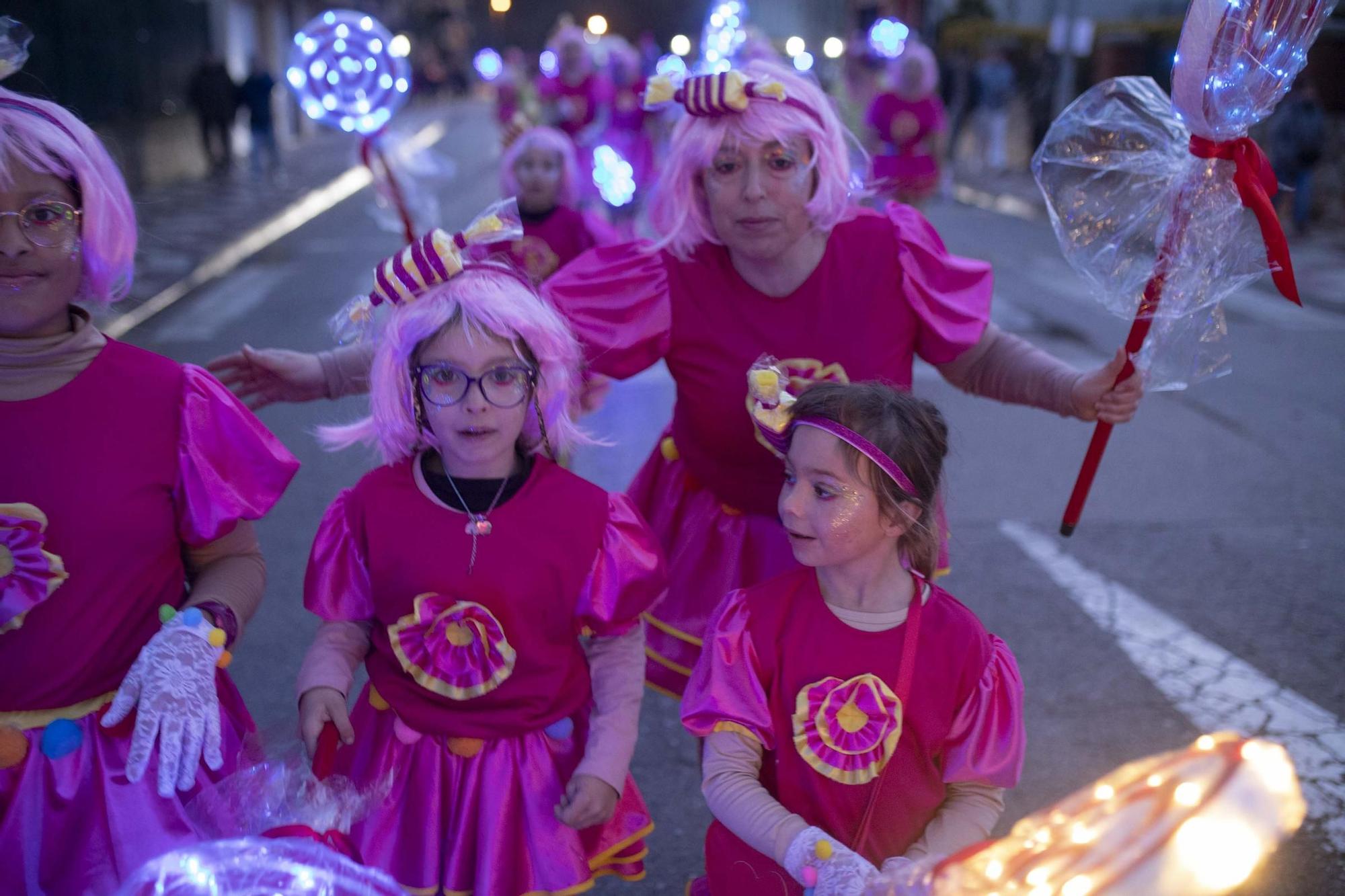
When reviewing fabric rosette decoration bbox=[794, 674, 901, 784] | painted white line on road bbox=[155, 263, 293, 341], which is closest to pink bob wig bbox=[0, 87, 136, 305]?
fabric rosette decoration bbox=[794, 674, 901, 784]

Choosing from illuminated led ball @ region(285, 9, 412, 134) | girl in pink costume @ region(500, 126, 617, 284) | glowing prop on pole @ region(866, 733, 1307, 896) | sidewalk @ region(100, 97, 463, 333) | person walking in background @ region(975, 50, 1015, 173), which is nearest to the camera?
glowing prop on pole @ region(866, 733, 1307, 896)

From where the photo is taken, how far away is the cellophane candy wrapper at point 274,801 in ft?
5.74

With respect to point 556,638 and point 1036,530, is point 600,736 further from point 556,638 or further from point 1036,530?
point 1036,530

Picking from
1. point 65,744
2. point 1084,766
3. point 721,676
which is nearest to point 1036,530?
point 1084,766

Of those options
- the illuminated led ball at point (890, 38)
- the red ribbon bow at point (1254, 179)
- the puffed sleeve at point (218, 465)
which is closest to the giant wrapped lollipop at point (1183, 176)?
the red ribbon bow at point (1254, 179)

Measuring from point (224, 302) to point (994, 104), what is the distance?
14.9m

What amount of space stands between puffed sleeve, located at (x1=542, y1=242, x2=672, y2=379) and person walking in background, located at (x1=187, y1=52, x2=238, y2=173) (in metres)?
18.2

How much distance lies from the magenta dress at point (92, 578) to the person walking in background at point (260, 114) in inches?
730

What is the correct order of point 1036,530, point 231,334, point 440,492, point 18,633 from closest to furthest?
1. point 18,633
2. point 440,492
3. point 1036,530
4. point 231,334

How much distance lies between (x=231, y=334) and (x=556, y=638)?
22.9 ft

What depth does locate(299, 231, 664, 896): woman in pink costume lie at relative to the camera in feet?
6.74

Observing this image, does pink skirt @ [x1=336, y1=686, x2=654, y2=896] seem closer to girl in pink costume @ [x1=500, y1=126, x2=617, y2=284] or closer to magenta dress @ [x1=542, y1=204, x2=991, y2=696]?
magenta dress @ [x1=542, y1=204, x2=991, y2=696]

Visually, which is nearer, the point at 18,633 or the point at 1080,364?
the point at 18,633

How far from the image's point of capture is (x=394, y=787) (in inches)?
82.8
